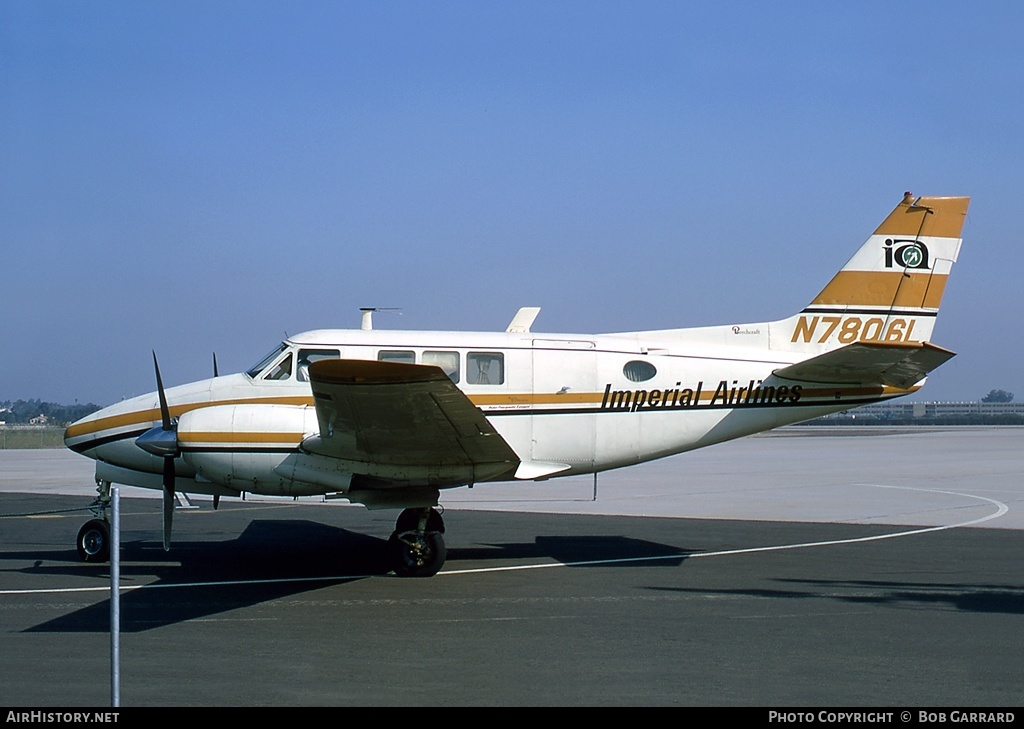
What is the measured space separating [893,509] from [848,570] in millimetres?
8689

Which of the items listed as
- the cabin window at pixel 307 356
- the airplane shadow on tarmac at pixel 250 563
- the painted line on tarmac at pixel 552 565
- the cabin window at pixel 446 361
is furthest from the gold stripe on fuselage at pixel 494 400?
the painted line on tarmac at pixel 552 565

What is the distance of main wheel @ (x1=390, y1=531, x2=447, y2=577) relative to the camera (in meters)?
13.2

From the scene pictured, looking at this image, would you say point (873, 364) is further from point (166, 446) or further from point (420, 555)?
point (166, 446)

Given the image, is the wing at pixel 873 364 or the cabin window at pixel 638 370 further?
the cabin window at pixel 638 370

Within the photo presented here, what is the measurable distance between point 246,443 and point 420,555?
271 centimetres

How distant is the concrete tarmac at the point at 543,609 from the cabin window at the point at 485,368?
2628 millimetres

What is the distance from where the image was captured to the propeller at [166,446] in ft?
42.1

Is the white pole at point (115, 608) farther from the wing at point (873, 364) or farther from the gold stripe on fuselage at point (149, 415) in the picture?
the wing at point (873, 364)

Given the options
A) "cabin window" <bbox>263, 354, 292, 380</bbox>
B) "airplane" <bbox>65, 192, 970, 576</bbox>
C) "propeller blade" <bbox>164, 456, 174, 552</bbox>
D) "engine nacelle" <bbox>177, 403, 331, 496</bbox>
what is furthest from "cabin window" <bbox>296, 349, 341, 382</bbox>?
"propeller blade" <bbox>164, 456, 174, 552</bbox>

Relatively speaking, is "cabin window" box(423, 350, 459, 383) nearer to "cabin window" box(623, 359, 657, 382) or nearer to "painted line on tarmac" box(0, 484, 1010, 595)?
"cabin window" box(623, 359, 657, 382)

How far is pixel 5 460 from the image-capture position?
145 feet

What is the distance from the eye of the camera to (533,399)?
1414cm

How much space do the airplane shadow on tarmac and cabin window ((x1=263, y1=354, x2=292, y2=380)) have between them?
8.76 ft
